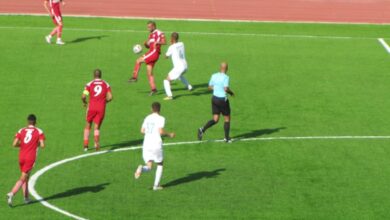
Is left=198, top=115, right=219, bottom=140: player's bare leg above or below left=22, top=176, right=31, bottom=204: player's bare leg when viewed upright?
above

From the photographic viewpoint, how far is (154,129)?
25.4 metres

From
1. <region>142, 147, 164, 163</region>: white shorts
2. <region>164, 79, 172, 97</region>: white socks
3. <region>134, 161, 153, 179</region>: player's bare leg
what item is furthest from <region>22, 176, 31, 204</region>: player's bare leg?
<region>164, 79, 172, 97</region>: white socks

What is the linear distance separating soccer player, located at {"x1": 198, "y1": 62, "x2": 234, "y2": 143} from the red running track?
21841 millimetres

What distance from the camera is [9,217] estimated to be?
23.9 meters

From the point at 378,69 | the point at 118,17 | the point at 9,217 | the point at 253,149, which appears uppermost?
the point at 118,17

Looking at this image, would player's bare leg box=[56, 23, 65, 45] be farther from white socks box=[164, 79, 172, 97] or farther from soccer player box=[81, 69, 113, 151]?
soccer player box=[81, 69, 113, 151]

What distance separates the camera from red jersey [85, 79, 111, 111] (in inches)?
1161

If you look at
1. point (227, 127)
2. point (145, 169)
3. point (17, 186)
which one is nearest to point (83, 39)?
point (227, 127)

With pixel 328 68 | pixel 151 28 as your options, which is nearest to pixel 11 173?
pixel 151 28

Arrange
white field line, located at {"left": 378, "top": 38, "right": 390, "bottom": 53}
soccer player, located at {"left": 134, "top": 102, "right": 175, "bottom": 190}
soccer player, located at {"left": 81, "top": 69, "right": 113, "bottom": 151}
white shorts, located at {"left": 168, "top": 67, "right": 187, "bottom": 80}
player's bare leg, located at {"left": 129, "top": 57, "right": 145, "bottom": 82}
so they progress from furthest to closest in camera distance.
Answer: white field line, located at {"left": 378, "top": 38, "right": 390, "bottom": 53}, player's bare leg, located at {"left": 129, "top": 57, "right": 145, "bottom": 82}, white shorts, located at {"left": 168, "top": 67, "right": 187, "bottom": 80}, soccer player, located at {"left": 81, "top": 69, "right": 113, "bottom": 151}, soccer player, located at {"left": 134, "top": 102, "right": 175, "bottom": 190}

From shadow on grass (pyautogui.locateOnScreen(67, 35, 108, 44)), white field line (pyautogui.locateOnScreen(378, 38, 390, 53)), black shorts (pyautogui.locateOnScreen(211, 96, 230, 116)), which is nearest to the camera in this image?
black shorts (pyautogui.locateOnScreen(211, 96, 230, 116))

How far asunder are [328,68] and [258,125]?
29.0 ft

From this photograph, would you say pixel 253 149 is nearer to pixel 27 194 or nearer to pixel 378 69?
pixel 27 194

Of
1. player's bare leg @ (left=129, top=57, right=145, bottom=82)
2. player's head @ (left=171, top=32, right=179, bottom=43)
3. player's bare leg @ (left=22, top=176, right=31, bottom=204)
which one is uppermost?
player's head @ (left=171, top=32, right=179, bottom=43)
